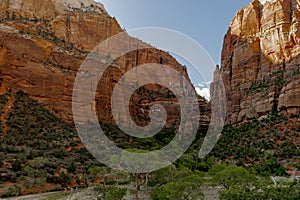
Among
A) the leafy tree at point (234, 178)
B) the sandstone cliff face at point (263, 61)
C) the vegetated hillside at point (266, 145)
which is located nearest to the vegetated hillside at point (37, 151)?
the leafy tree at point (234, 178)

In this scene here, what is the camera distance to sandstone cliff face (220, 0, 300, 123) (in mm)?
42469

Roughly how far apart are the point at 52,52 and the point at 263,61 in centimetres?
3493

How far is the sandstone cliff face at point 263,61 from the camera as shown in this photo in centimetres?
4247

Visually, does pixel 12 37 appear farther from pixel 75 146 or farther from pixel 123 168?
pixel 123 168

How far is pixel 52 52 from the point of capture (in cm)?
4009

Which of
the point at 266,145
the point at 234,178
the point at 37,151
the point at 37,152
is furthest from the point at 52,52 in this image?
the point at 234,178

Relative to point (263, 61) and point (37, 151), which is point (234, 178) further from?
point (263, 61)

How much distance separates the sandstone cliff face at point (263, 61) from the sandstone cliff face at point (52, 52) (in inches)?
321

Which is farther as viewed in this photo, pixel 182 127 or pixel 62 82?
pixel 182 127

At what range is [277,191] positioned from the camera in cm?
1274

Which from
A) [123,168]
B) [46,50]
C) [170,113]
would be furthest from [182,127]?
[123,168]

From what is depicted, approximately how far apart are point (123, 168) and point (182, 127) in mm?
35076

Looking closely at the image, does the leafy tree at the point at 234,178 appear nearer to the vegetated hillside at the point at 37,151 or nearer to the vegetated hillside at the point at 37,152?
the vegetated hillside at the point at 37,151

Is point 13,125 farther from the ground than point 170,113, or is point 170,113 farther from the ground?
point 170,113
